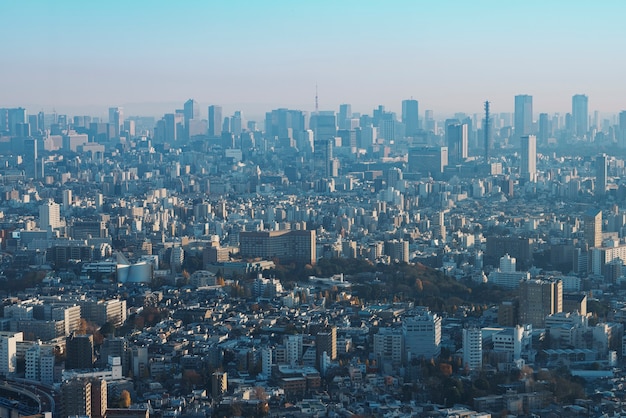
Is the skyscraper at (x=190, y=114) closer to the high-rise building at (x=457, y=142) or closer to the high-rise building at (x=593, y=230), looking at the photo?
the high-rise building at (x=457, y=142)

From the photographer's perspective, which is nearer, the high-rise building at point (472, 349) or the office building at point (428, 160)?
the high-rise building at point (472, 349)

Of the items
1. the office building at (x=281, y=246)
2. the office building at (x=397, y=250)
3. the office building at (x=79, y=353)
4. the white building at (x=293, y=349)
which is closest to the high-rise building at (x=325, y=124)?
the office building at (x=397, y=250)

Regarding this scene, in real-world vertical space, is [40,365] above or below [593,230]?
below

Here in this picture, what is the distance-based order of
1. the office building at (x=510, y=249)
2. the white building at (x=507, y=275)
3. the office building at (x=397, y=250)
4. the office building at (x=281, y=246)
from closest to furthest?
the white building at (x=507, y=275) < the office building at (x=510, y=249) < the office building at (x=281, y=246) < the office building at (x=397, y=250)

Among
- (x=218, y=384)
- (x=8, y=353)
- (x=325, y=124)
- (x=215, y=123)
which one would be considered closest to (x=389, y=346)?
(x=218, y=384)

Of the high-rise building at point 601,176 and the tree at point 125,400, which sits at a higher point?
the high-rise building at point 601,176

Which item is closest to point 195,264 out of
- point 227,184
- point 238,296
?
point 238,296

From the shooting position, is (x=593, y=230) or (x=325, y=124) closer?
(x=593, y=230)

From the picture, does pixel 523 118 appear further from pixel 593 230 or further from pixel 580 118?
pixel 593 230
